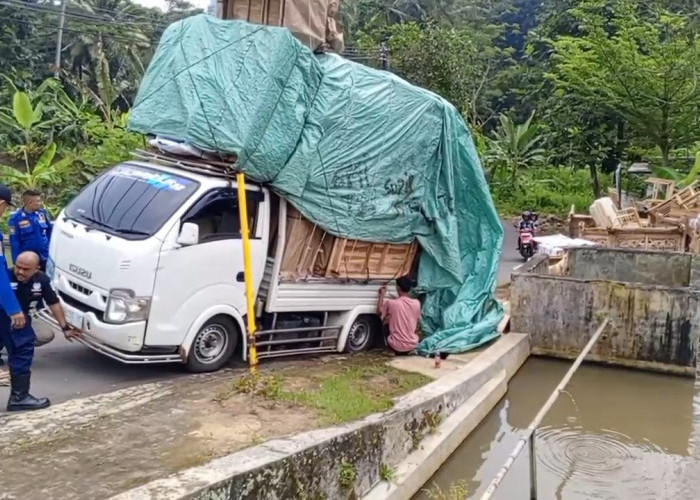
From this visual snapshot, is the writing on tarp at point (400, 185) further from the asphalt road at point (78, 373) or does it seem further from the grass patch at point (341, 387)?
the asphalt road at point (78, 373)

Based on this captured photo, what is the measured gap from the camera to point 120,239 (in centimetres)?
671

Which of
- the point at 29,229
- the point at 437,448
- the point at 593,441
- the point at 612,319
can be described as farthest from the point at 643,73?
the point at 29,229

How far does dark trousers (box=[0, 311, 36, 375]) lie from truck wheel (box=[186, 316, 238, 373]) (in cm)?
164

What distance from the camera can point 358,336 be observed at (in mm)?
8859

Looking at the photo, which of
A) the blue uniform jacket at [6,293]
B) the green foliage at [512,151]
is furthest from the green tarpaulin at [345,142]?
the green foliage at [512,151]

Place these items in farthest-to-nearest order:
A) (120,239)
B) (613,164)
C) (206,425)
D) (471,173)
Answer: (613,164) → (471,173) → (120,239) → (206,425)

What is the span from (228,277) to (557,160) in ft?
64.8

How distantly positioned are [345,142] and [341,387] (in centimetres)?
282

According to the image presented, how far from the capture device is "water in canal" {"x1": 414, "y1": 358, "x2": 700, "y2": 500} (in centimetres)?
666

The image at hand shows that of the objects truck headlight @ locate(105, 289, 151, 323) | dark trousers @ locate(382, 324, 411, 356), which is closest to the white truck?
truck headlight @ locate(105, 289, 151, 323)

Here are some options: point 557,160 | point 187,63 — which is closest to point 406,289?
point 187,63

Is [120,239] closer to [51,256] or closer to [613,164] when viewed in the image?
[51,256]

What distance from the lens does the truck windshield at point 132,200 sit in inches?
270

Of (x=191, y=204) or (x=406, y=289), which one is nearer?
(x=191, y=204)
